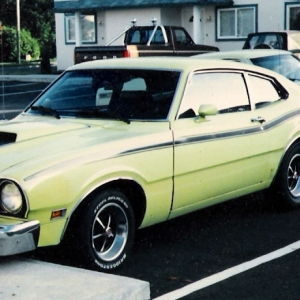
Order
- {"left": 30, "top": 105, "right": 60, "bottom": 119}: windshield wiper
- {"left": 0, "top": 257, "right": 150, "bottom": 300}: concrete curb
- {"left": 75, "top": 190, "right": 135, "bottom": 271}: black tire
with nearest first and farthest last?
{"left": 0, "top": 257, "right": 150, "bottom": 300}: concrete curb < {"left": 75, "top": 190, "right": 135, "bottom": 271}: black tire < {"left": 30, "top": 105, "right": 60, "bottom": 119}: windshield wiper

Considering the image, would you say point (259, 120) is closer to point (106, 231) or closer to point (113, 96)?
point (113, 96)

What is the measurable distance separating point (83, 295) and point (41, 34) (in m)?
65.3

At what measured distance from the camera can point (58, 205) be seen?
18.8ft

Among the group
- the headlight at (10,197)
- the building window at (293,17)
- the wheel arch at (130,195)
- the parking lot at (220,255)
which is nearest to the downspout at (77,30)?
the building window at (293,17)

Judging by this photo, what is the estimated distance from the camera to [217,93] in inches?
293

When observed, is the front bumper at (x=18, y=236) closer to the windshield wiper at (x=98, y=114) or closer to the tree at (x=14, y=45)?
the windshield wiper at (x=98, y=114)

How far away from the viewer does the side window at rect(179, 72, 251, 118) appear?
279 inches

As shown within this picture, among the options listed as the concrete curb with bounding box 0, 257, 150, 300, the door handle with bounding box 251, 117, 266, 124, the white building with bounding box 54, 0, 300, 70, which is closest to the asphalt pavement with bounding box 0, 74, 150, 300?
the concrete curb with bounding box 0, 257, 150, 300

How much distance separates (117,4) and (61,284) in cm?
2954

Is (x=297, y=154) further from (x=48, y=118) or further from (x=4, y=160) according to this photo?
(x=4, y=160)

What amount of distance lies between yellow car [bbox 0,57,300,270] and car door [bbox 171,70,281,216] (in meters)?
0.01

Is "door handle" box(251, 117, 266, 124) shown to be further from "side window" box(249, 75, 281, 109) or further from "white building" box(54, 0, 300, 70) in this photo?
"white building" box(54, 0, 300, 70)

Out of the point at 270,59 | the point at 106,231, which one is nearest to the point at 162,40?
the point at 270,59

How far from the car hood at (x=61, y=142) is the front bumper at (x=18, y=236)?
0.33m
